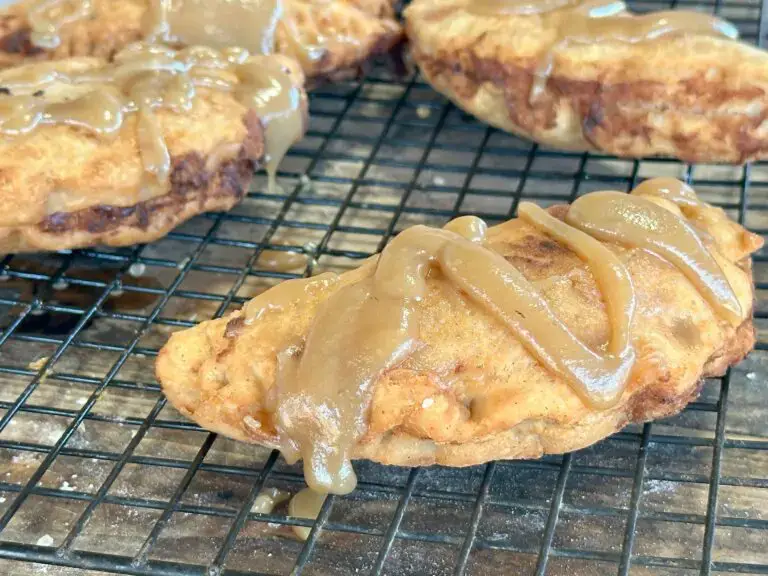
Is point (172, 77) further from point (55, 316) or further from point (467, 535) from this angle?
point (467, 535)

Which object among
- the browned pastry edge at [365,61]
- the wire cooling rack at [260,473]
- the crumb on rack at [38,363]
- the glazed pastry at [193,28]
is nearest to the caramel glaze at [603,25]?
the wire cooling rack at [260,473]

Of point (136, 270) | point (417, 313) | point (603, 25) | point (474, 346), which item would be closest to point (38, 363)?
point (136, 270)

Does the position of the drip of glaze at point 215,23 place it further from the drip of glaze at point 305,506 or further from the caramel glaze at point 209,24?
the drip of glaze at point 305,506

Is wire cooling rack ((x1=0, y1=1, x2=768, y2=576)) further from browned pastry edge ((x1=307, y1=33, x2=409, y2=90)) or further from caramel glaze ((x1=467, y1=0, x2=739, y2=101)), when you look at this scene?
browned pastry edge ((x1=307, y1=33, x2=409, y2=90))

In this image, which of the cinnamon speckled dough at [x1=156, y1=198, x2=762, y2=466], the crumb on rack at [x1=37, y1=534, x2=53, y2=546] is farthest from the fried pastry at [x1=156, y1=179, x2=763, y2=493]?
the crumb on rack at [x1=37, y1=534, x2=53, y2=546]

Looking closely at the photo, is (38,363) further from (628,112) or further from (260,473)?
(628,112)
